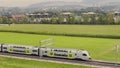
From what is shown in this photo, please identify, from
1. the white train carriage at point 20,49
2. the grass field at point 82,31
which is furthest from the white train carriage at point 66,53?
the grass field at point 82,31

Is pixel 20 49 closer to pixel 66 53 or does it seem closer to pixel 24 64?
pixel 24 64

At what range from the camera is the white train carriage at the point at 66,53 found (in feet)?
178

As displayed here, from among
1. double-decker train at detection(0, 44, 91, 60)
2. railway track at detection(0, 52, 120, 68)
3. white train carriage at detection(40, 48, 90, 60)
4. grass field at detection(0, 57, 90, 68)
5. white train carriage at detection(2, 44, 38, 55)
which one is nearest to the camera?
grass field at detection(0, 57, 90, 68)

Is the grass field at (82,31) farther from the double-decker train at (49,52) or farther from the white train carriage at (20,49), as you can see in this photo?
the white train carriage at (20,49)

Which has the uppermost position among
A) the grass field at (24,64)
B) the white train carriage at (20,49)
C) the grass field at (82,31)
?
the white train carriage at (20,49)

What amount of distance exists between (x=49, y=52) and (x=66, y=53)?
4071 millimetres

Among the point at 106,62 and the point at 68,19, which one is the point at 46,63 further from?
the point at 68,19

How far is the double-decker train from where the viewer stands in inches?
2146

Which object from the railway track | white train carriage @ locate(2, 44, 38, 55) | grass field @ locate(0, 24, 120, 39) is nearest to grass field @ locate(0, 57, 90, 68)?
the railway track

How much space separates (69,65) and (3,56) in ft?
56.3

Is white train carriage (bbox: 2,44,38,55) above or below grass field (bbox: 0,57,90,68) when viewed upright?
above

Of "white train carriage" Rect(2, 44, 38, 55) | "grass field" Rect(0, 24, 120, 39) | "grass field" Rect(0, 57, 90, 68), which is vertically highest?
"white train carriage" Rect(2, 44, 38, 55)

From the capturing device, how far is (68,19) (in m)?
157

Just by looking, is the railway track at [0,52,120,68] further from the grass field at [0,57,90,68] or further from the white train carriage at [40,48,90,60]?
the grass field at [0,57,90,68]
